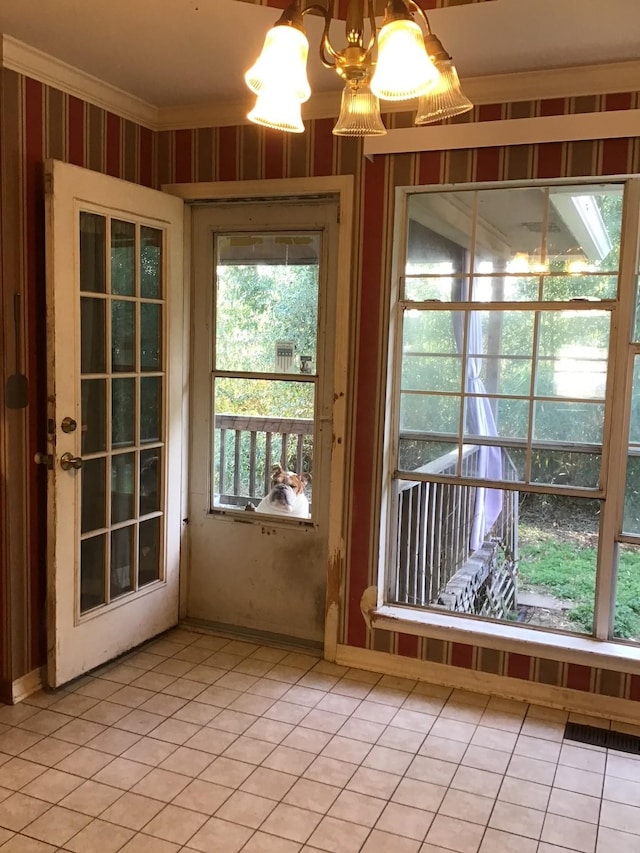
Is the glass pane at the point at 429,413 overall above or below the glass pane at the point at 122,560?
above

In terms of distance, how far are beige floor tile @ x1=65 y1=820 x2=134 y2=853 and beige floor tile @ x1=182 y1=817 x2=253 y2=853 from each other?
→ 0.65 ft

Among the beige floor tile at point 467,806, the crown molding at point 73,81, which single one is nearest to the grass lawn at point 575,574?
the beige floor tile at point 467,806

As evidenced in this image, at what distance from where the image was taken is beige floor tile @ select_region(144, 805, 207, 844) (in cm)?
206

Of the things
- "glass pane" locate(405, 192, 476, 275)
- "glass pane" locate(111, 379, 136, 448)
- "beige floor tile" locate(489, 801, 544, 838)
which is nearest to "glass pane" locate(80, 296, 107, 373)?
"glass pane" locate(111, 379, 136, 448)

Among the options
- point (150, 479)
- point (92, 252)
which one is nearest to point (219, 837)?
point (150, 479)

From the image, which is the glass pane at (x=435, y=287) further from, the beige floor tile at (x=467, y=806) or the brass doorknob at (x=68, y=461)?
the beige floor tile at (x=467, y=806)

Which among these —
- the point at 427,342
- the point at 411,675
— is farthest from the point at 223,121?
the point at 411,675

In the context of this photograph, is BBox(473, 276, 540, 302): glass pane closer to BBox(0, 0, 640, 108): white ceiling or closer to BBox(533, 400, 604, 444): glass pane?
BBox(533, 400, 604, 444): glass pane

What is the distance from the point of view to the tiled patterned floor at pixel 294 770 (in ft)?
6.86

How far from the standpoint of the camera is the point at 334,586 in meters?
3.25

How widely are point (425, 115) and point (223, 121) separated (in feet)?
6.63

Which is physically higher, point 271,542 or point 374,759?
point 271,542

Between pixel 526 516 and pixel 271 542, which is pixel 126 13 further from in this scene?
pixel 526 516

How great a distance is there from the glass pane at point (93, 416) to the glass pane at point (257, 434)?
657 millimetres
